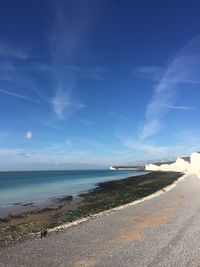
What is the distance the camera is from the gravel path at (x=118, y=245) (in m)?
11.5

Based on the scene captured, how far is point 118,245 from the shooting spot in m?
13.7

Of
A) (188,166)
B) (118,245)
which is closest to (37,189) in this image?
(118,245)

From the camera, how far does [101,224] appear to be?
1847cm

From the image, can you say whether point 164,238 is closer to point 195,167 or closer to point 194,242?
point 194,242

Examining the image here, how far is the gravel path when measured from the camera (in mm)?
11508

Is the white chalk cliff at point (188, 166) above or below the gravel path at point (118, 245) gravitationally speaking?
above

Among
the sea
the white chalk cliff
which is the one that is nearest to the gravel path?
the sea

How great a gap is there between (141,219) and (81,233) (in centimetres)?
480

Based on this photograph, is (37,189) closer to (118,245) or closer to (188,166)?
(118,245)

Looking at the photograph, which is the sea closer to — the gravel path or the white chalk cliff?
the gravel path

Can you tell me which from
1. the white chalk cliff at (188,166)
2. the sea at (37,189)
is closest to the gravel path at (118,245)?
the sea at (37,189)

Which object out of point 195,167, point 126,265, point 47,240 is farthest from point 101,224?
point 195,167

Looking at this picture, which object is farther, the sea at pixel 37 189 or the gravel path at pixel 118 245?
the sea at pixel 37 189

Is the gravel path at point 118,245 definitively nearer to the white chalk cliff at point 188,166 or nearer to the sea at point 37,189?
the sea at point 37,189
